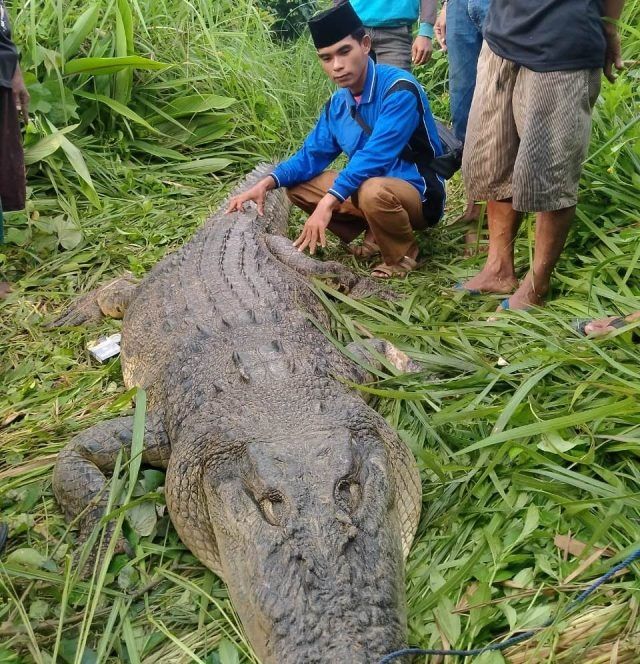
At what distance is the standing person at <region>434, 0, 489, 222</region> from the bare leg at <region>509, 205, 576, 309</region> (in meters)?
1.18

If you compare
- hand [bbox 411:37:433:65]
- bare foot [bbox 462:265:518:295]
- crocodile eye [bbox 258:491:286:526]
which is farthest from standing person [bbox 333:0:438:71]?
crocodile eye [bbox 258:491:286:526]

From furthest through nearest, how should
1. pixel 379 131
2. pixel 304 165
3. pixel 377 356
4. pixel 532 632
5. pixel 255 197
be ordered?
pixel 304 165
pixel 255 197
pixel 379 131
pixel 377 356
pixel 532 632

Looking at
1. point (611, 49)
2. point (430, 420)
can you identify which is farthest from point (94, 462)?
point (611, 49)

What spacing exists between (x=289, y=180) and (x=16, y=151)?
170 cm

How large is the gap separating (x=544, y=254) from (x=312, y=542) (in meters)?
2.14

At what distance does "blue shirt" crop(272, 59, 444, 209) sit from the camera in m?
4.08

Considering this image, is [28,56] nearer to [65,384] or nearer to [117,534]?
[65,384]

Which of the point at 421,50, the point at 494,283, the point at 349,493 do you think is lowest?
the point at 494,283

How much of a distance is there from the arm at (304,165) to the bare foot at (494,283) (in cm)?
144

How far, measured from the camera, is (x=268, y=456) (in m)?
2.09

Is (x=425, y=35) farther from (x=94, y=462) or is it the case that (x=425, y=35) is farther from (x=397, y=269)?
(x=94, y=462)

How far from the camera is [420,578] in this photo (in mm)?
2076

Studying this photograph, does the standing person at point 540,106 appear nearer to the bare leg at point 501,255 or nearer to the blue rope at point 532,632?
the bare leg at point 501,255

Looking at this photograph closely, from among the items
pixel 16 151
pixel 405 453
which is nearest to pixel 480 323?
pixel 405 453
